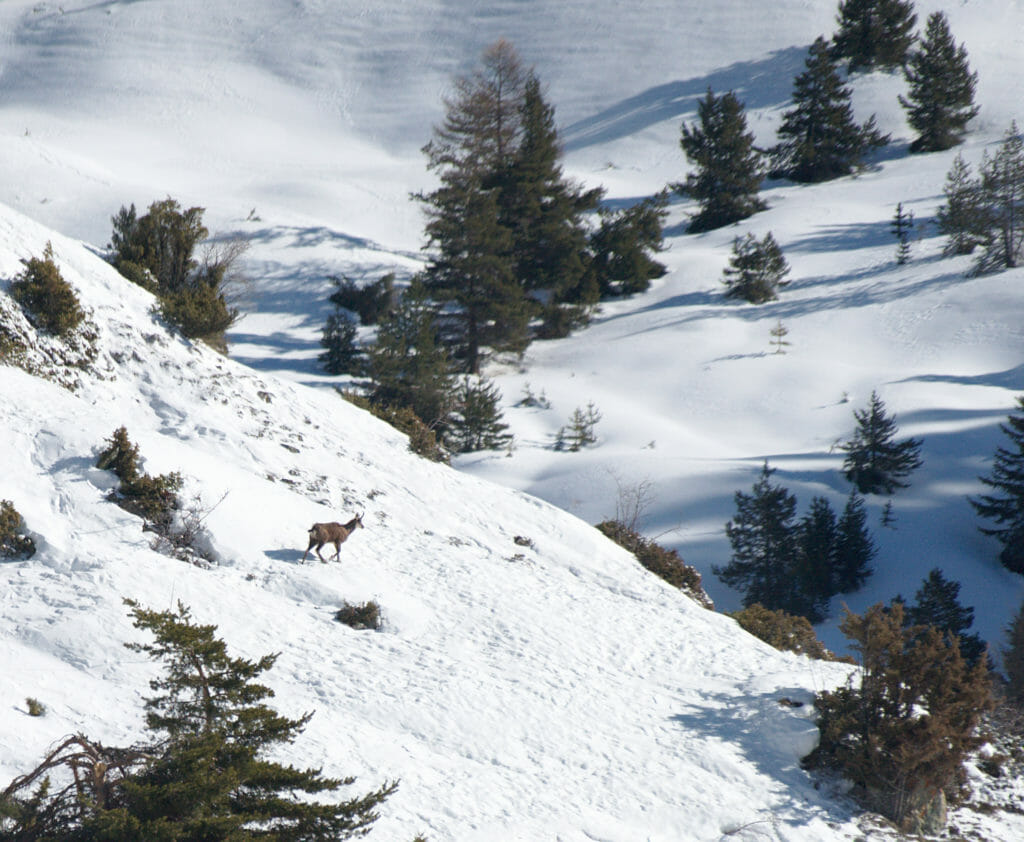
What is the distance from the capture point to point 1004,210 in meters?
36.9

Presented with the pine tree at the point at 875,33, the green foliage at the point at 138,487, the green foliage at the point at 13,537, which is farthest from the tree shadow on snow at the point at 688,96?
the green foliage at the point at 13,537

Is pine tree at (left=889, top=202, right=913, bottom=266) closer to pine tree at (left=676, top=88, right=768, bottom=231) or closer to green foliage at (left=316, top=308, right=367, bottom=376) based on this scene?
pine tree at (left=676, top=88, right=768, bottom=231)

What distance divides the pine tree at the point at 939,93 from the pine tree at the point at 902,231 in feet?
Answer: 32.7

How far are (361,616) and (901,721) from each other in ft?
18.4

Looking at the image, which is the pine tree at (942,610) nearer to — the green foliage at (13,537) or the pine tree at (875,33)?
the green foliage at (13,537)

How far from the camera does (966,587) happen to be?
70.1 feet

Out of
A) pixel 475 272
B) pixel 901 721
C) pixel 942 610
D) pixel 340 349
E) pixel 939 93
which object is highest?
pixel 939 93

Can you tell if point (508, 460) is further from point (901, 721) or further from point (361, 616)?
point (901, 721)

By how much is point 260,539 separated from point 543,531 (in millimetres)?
4912

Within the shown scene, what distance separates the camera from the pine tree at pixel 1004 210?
119ft

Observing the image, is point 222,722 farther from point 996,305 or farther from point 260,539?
point 996,305

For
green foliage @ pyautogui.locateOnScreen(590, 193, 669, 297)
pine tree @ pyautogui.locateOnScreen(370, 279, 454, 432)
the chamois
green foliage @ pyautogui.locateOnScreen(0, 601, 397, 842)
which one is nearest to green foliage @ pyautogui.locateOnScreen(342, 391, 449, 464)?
the chamois

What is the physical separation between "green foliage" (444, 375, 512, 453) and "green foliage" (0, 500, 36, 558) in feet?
57.3

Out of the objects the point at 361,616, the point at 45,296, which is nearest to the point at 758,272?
the point at 45,296
